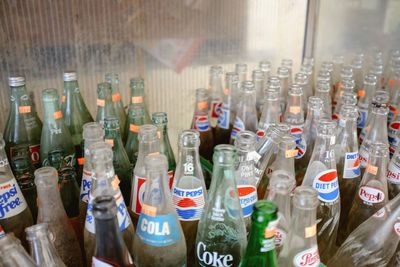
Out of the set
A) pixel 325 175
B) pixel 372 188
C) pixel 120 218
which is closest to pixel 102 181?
pixel 120 218

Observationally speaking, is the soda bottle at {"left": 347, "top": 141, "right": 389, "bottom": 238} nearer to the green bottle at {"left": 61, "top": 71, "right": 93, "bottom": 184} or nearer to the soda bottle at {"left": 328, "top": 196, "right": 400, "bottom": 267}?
the soda bottle at {"left": 328, "top": 196, "right": 400, "bottom": 267}

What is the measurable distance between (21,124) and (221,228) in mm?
582

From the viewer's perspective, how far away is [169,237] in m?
0.63

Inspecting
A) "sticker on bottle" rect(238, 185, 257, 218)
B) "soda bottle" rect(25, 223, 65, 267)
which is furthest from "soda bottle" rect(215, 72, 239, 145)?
"soda bottle" rect(25, 223, 65, 267)

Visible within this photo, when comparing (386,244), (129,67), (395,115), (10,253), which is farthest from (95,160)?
(395,115)

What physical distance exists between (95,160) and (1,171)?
23cm

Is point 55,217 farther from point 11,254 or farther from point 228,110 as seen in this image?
point 228,110

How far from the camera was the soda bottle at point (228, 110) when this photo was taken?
119 centimetres

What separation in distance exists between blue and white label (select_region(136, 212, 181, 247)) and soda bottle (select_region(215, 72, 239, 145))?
0.59m

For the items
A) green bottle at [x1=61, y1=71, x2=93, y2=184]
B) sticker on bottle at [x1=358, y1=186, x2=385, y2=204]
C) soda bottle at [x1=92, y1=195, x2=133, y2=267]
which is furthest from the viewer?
green bottle at [x1=61, y1=71, x2=93, y2=184]

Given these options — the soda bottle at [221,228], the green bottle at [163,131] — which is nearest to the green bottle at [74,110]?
the green bottle at [163,131]

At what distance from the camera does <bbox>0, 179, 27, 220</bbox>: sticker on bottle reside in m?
0.71

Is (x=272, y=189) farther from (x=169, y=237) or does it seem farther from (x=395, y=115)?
(x=395, y=115)

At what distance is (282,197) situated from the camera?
620 millimetres
